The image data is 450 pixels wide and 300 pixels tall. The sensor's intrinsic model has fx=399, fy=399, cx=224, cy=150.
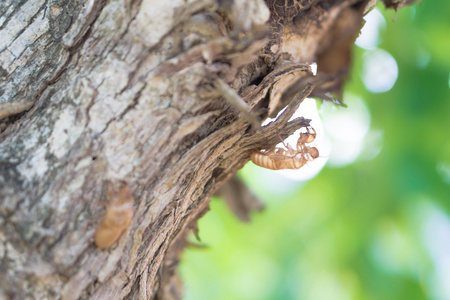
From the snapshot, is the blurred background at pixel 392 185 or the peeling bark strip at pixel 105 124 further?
the blurred background at pixel 392 185

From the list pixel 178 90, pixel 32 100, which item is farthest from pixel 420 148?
pixel 32 100

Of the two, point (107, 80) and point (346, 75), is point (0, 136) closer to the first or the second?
point (107, 80)

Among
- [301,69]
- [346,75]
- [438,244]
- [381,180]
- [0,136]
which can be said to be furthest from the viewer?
[381,180]

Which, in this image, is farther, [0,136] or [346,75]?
[346,75]

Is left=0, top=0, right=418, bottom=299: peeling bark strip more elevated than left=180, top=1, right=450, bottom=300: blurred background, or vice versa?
left=0, top=0, right=418, bottom=299: peeling bark strip

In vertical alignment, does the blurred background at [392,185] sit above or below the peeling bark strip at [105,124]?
below

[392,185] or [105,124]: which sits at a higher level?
[105,124]

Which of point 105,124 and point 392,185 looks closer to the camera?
point 105,124

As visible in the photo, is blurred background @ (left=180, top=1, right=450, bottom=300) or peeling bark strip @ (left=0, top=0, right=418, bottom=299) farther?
blurred background @ (left=180, top=1, right=450, bottom=300)
